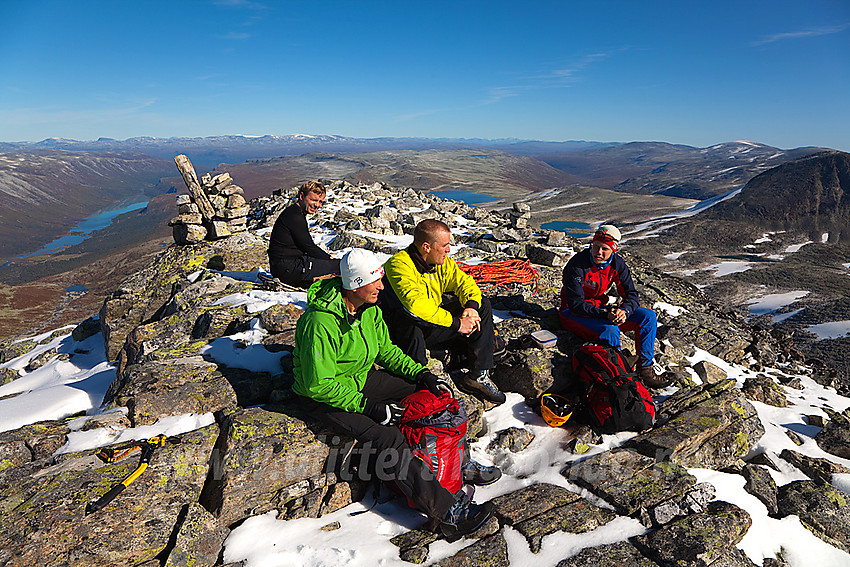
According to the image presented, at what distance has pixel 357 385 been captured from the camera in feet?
A: 18.6

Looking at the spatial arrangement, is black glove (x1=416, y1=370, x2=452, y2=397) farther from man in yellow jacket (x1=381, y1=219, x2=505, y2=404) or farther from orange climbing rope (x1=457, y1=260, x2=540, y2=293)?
orange climbing rope (x1=457, y1=260, x2=540, y2=293)

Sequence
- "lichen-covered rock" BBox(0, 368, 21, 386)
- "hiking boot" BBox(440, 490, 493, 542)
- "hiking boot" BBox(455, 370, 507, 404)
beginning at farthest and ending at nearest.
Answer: "lichen-covered rock" BBox(0, 368, 21, 386), "hiking boot" BBox(455, 370, 507, 404), "hiking boot" BBox(440, 490, 493, 542)

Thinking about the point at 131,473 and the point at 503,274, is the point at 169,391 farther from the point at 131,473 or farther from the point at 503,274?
the point at 503,274

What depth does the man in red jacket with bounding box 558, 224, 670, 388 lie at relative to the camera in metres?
8.20

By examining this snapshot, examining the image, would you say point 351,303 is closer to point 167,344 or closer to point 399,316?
point 399,316

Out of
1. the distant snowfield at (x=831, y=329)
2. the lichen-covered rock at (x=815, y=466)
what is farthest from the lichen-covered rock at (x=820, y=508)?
the distant snowfield at (x=831, y=329)

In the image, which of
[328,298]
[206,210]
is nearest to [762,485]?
[328,298]

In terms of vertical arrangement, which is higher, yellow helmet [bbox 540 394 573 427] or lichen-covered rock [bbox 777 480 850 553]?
yellow helmet [bbox 540 394 573 427]

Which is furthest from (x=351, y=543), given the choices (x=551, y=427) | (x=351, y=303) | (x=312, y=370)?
(x=551, y=427)

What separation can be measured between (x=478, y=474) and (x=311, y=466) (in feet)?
8.06

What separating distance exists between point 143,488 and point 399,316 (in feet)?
13.3

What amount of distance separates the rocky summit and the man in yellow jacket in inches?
28.3

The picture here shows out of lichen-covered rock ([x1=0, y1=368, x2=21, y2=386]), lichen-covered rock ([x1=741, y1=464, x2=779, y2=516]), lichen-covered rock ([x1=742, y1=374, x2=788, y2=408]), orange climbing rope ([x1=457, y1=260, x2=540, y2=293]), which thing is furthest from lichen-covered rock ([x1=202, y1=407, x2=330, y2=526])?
lichen-covered rock ([x1=0, y1=368, x2=21, y2=386])

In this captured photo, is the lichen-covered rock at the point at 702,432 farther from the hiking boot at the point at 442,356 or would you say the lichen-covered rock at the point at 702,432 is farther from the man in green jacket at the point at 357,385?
the hiking boot at the point at 442,356
